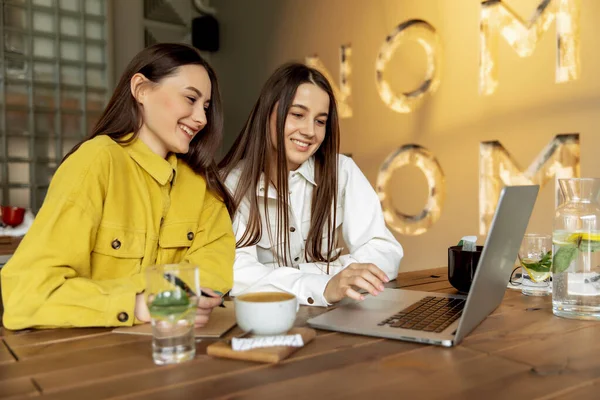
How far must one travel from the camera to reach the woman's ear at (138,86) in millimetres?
1358

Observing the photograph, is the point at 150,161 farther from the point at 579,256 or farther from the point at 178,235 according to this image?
the point at 579,256

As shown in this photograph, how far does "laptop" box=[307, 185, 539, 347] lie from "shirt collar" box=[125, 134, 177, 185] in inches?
22.2

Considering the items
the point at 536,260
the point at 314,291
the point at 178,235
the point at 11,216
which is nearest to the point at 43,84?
the point at 11,216

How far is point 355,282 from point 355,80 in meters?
2.36

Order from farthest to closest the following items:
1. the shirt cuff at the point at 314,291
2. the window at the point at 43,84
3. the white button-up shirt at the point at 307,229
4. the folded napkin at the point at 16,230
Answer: the window at the point at 43,84
the folded napkin at the point at 16,230
the white button-up shirt at the point at 307,229
the shirt cuff at the point at 314,291

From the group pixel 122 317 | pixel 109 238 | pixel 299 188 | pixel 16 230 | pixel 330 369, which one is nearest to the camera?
pixel 330 369

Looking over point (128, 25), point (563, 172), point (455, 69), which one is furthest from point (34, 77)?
point (563, 172)

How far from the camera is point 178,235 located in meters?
1.40

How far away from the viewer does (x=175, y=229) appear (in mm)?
1388

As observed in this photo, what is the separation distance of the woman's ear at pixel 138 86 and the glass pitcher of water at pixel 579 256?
997 mm

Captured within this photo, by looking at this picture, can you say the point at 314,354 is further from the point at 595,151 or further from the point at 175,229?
the point at 595,151

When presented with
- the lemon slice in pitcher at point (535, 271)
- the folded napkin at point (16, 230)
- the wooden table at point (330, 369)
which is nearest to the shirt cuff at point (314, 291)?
the wooden table at point (330, 369)

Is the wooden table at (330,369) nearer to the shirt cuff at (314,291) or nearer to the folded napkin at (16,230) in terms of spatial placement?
the shirt cuff at (314,291)

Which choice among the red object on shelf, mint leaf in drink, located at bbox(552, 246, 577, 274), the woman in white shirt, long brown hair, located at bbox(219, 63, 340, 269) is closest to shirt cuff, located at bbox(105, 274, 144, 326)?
the woman in white shirt
